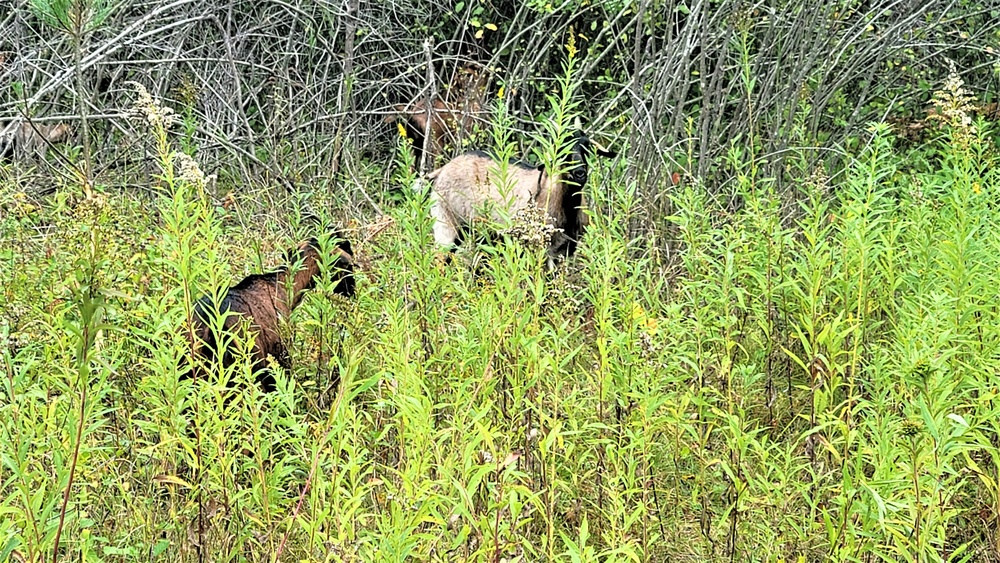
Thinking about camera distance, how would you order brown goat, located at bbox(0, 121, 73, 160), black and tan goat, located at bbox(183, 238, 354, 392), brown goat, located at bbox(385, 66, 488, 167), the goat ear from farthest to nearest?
brown goat, located at bbox(385, 66, 488, 167)
brown goat, located at bbox(0, 121, 73, 160)
the goat ear
black and tan goat, located at bbox(183, 238, 354, 392)

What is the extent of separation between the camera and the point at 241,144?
295 inches

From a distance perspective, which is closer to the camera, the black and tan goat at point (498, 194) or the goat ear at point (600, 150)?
the goat ear at point (600, 150)

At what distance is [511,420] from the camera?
9.00ft

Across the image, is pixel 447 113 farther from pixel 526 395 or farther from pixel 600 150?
pixel 526 395

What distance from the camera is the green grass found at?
2205mm

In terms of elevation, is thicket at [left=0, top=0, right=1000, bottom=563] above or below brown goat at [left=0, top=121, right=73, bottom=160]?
above

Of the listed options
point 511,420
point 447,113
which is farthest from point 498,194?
point 511,420

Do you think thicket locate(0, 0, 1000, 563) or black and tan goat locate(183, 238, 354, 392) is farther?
black and tan goat locate(183, 238, 354, 392)

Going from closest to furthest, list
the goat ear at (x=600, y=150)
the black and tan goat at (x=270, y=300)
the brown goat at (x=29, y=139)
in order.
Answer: the black and tan goat at (x=270, y=300), the goat ear at (x=600, y=150), the brown goat at (x=29, y=139)

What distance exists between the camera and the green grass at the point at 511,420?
86.8 inches

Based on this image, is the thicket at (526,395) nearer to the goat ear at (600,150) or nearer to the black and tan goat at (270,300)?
the black and tan goat at (270,300)

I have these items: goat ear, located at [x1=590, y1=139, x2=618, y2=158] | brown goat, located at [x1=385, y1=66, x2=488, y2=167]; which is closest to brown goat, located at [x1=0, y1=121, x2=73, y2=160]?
brown goat, located at [x1=385, y1=66, x2=488, y2=167]

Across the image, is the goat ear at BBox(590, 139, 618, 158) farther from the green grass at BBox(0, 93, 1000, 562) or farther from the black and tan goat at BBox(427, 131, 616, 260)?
the green grass at BBox(0, 93, 1000, 562)

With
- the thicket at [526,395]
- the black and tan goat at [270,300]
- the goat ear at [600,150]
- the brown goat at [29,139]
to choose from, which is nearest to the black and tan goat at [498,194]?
the goat ear at [600,150]
